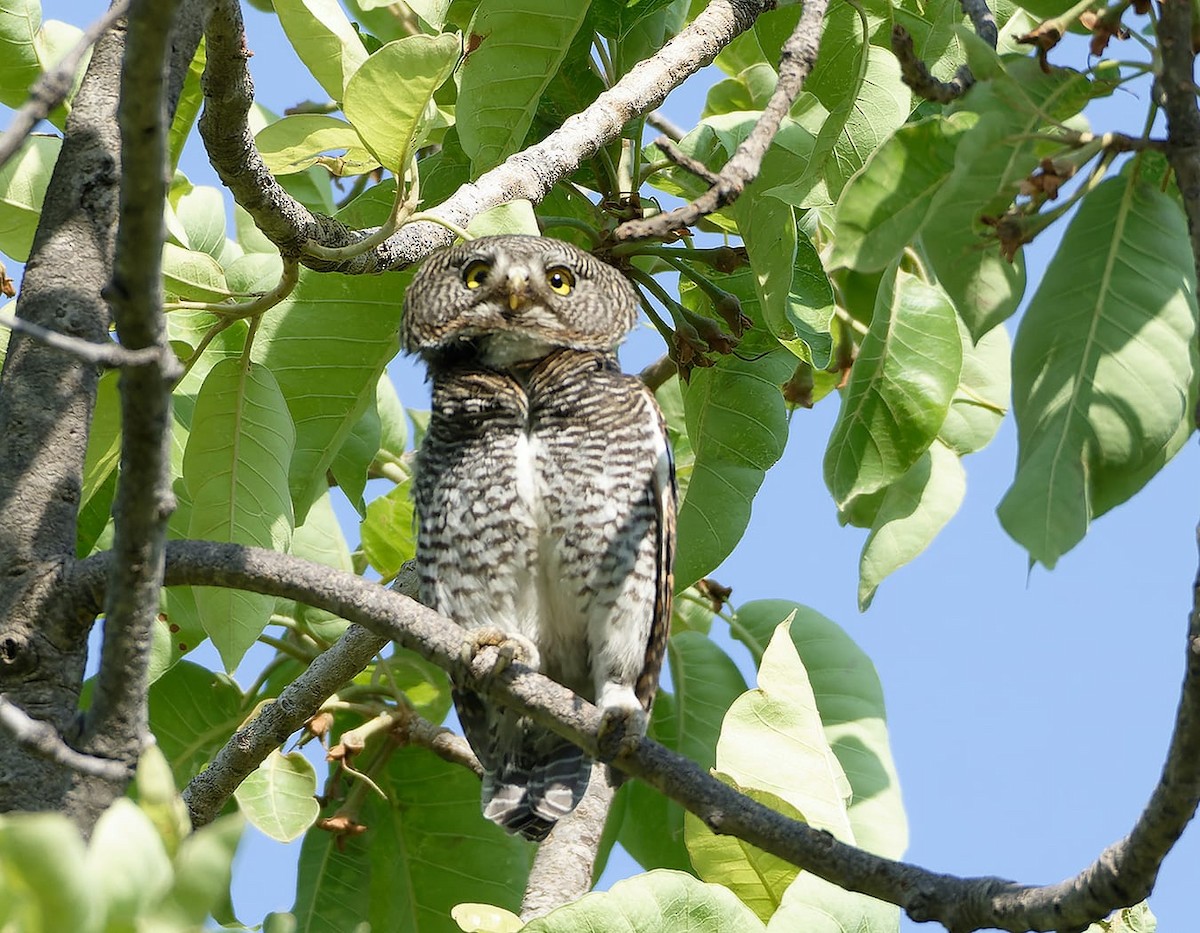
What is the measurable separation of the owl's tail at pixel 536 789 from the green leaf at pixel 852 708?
60 cm

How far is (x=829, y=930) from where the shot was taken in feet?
7.90

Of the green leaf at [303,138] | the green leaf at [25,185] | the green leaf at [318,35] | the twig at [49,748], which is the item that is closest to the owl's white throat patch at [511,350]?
the green leaf at [303,138]

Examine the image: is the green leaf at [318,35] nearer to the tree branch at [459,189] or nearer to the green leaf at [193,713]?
the tree branch at [459,189]

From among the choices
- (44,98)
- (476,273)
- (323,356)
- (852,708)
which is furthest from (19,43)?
(852,708)

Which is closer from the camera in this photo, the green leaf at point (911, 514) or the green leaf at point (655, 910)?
the green leaf at point (655, 910)

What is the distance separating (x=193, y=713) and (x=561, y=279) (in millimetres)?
1468

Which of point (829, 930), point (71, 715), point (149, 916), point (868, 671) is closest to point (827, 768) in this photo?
point (829, 930)

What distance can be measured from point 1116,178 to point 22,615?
166cm

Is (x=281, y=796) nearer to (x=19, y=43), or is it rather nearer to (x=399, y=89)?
(x=399, y=89)

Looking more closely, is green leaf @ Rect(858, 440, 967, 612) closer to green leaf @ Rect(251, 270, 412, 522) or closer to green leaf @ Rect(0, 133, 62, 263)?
green leaf @ Rect(251, 270, 412, 522)

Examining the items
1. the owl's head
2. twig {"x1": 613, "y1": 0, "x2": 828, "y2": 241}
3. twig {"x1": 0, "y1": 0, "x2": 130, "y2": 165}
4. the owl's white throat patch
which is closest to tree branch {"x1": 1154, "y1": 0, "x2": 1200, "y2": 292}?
twig {"x1": 613, "y1": 0, "x2": 828, "y2": 241}

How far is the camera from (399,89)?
2.47 metres

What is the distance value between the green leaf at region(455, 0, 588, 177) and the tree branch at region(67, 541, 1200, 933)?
4.16 ft

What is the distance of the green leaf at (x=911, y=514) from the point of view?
3.06 meters
